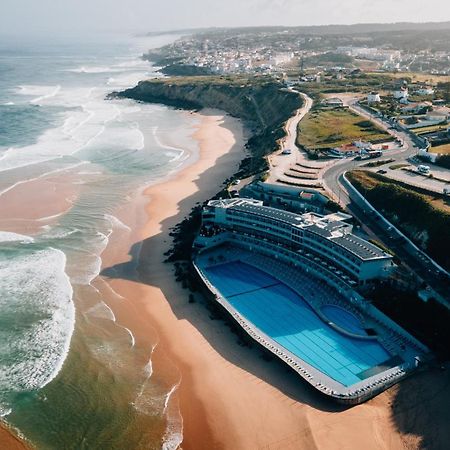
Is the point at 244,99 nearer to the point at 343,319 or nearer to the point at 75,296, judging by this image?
the point at 75,296

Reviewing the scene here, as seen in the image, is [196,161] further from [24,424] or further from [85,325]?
[24,424]

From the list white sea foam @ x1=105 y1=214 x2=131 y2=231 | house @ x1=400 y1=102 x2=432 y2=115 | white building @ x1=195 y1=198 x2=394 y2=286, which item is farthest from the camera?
house @ x1=400 y1=102 x2=432 y2=115

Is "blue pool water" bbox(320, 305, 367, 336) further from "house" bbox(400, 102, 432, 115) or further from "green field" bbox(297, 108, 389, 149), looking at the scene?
"house" bbox(400, 102, 432, 115)

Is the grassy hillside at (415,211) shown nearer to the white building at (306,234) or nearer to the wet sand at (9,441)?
the white building at (306,234)

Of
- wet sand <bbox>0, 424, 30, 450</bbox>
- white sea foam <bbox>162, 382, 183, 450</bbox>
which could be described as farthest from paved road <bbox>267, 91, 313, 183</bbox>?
wet sand <bbox>0, 424, 30, 450</bbox>

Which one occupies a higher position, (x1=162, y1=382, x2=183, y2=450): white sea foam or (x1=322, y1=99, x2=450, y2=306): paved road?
(x1=322, y1=99, x2=450, y2=306): paved road
